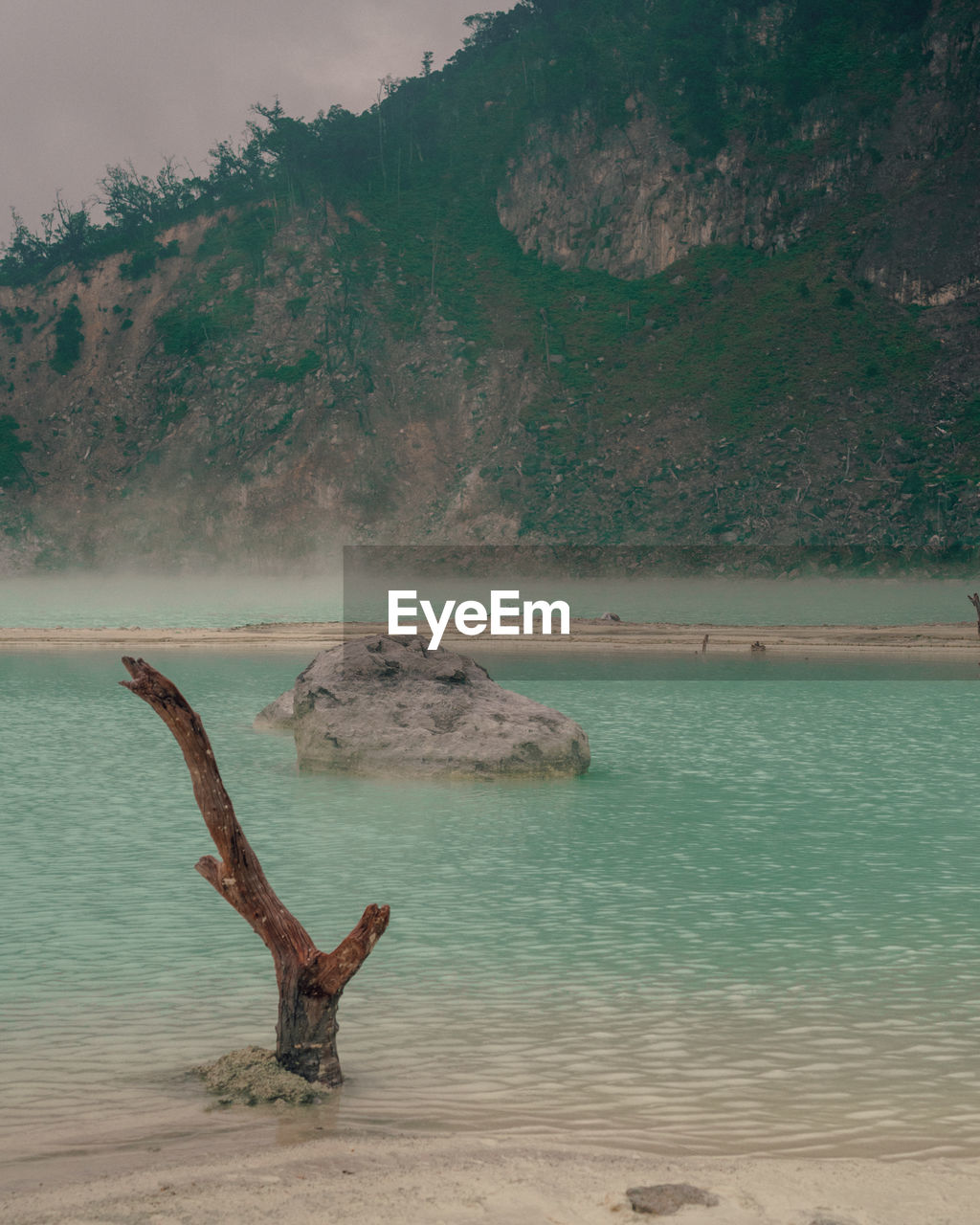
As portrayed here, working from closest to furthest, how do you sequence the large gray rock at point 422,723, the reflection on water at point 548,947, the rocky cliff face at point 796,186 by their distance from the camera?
the reflection on water at point 548,947 → the large gray rock at point 422,723 → the rocky cliff face at point 796,186

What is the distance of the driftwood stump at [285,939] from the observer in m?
7.40

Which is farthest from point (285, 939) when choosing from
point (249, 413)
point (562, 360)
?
point (249, 413)

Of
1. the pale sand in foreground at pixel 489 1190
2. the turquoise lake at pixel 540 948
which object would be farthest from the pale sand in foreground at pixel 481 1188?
the turquoise lake at pixel 540 948

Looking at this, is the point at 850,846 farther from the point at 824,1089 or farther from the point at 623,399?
the point at 623,399

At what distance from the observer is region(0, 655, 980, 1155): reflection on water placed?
7527mm

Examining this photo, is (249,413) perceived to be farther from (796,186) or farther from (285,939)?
(285,939)

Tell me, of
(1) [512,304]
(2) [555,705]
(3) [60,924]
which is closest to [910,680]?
(2) [555,705]

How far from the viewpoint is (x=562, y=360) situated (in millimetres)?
126250

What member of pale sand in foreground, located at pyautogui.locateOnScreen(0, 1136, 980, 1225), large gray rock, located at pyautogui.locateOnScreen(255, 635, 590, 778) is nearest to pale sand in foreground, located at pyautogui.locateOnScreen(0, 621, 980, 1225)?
pale sand in foreground, located at pyautogui.locateOnScreen(0, 1136, 980, 1225)

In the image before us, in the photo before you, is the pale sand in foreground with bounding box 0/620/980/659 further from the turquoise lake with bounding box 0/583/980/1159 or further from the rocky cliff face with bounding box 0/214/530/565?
the rocky cliff face with bounding box 0/214/530/565

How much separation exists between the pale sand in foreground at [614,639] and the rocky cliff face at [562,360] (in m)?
53.7

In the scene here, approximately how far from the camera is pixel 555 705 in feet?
98.5

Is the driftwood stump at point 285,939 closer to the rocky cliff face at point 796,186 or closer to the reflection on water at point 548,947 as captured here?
the reflection on water at point 548,947

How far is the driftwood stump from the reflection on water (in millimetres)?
404
